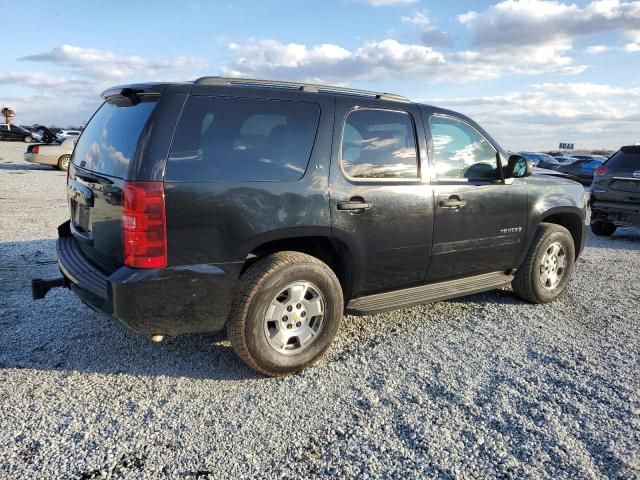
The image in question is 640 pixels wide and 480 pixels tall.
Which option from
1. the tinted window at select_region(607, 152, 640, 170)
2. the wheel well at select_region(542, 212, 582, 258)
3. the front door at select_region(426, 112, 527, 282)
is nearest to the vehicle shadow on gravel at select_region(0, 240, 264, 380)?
the front door at select_region(426, 112, 527, 282)

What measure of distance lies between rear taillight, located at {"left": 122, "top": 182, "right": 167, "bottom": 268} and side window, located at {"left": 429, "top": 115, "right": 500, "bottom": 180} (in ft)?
7.34

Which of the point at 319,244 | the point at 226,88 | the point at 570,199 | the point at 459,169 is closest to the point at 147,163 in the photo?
the point at 226,88

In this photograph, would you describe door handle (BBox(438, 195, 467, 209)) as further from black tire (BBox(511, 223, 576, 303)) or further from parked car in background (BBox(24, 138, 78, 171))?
parked car in background (BBox(24, 138, 78, 171))

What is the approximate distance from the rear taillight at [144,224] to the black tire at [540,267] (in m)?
3.50

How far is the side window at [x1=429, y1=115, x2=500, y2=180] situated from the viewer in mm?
4117

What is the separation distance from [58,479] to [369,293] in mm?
2342

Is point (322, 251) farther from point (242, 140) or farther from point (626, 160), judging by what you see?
point (626, 160)

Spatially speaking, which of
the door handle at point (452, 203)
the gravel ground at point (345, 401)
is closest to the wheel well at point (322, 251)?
the gravel ground at point (345, 401)

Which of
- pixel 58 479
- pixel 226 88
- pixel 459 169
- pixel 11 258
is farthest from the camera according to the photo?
pixel 11 258

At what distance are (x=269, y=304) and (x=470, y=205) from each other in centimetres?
197

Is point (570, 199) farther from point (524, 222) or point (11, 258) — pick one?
point (11, 258)

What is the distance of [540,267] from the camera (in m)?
4.92

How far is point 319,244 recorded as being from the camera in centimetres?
362

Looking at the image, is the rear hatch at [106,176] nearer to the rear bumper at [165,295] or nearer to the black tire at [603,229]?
the rear bumper at [165,295]
